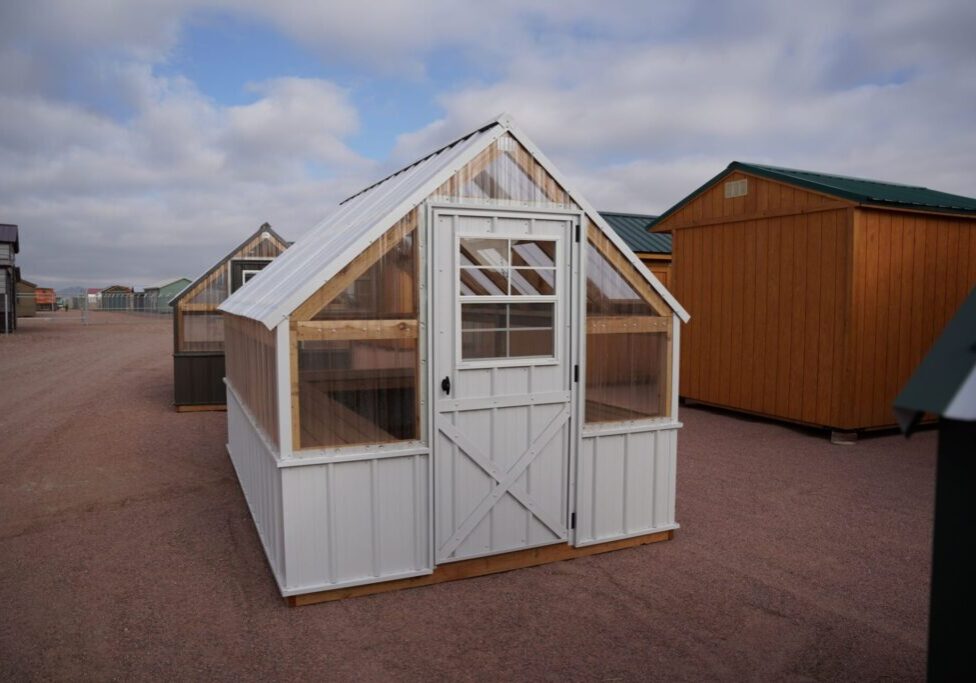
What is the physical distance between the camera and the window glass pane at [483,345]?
5.70 metres

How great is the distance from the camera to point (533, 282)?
593 cm

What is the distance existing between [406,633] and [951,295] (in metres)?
10.9

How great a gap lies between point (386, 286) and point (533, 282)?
1247 mm

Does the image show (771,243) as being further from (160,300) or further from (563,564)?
(160,300)

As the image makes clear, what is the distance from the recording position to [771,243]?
12000 millimetres

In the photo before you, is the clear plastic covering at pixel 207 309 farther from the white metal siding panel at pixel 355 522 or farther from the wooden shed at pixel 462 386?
the white metal siding panel at pixel 355 522

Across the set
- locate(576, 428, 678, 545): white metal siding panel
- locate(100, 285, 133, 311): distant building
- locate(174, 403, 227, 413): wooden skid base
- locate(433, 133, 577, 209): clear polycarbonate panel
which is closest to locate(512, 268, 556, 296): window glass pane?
locate(433, 133, 577, 209): clear polycarbonate panel

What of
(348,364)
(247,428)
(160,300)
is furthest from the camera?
(160,300)

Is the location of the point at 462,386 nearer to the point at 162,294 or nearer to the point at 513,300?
the point at 513,300

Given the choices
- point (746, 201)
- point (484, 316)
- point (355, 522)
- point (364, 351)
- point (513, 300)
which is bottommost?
point (355, 522)

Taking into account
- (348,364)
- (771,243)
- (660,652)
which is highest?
(771,243)

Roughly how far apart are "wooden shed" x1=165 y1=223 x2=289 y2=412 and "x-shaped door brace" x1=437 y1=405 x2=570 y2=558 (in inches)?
356

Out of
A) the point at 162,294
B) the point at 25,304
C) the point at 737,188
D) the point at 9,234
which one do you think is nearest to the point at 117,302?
the point at 162,294

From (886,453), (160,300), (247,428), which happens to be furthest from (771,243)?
(160,300)
